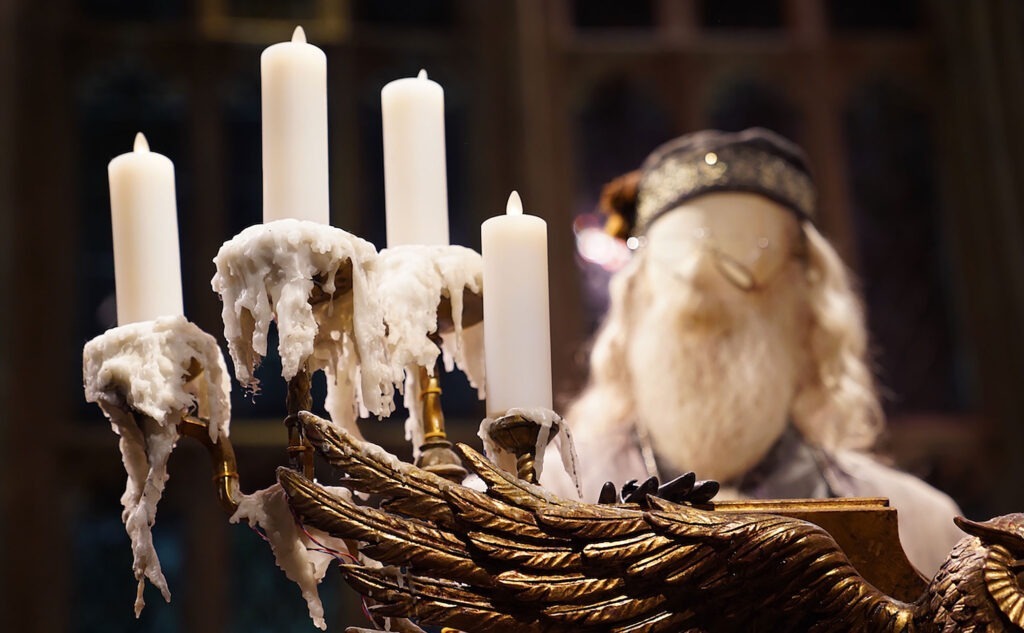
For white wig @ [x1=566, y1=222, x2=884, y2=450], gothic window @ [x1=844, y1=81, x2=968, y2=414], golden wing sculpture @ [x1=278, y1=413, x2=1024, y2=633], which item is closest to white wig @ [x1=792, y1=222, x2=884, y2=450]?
white wig @ [x1=566, y1=222, x2=884, y2=450]

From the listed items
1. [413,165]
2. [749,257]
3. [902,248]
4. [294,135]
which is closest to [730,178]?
[749,257]

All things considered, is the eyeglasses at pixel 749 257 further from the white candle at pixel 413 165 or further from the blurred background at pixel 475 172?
the blurred background at pixel 475 172

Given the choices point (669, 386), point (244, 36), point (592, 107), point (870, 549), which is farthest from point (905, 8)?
point (870, 549)

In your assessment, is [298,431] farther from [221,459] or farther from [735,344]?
[735,344]

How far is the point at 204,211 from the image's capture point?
11.9 feet

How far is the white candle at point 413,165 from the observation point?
118 centimetres

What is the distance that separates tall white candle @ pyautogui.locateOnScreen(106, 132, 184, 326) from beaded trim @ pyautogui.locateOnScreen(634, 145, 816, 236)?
104 centimetres

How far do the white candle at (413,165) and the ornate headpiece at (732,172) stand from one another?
0.92 meters

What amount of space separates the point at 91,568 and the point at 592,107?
1547 millimetres

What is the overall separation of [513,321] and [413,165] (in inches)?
6.5

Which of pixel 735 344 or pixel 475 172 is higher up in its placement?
pixel 475 172

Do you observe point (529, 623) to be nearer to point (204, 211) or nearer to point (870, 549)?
point (870, 549)

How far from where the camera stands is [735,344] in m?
2.14

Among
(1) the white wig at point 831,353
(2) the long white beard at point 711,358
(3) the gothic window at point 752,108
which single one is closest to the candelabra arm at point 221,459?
(2) the long white beard at point 711,358
